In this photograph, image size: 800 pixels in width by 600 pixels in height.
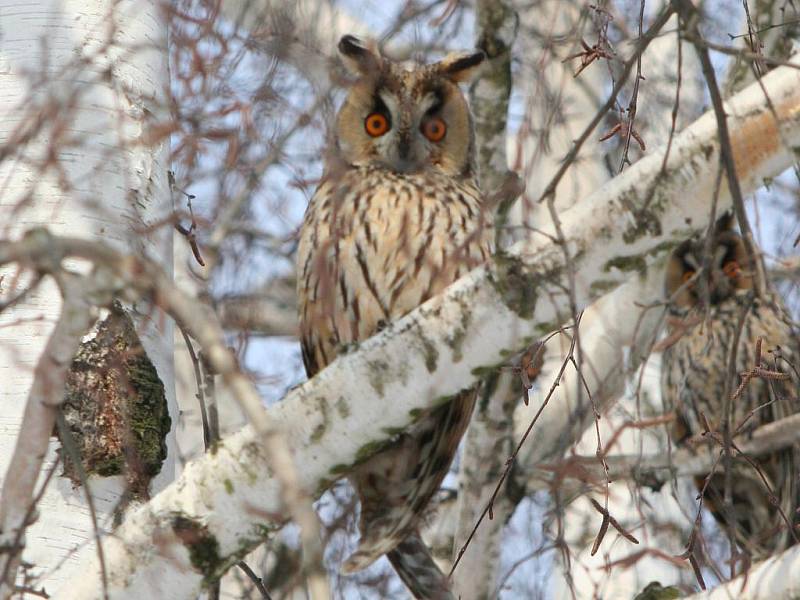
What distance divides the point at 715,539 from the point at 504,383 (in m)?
1.80

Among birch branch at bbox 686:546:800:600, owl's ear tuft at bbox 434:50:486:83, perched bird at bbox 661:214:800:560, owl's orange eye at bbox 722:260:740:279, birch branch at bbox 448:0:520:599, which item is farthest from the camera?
owl's orange eye at bbox 722:260:740:279

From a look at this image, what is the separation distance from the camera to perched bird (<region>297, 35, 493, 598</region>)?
2.46 meters

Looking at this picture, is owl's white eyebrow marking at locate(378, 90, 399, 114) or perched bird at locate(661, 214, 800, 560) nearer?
owl's white eyebrow marking at locate(378, 90, 399, 114)

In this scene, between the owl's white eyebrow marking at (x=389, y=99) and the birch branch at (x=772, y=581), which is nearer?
the birch branch at (x=772, y=581)

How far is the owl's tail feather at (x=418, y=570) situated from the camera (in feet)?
7.94

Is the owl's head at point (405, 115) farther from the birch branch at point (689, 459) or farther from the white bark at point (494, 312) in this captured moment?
the white bark at point (494, 312)

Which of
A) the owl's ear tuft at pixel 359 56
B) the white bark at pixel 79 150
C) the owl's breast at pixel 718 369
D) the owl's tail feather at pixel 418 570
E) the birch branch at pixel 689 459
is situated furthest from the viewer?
the owl's breast at pixel 718 369

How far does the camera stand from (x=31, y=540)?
5.84ft

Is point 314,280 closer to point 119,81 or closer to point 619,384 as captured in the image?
point 119,81

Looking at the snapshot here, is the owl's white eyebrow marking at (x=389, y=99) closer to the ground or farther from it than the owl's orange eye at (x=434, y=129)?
farther from it

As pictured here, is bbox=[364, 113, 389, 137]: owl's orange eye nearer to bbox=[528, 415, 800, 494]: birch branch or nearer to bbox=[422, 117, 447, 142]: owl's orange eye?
bbox=[422, 117, 447, 142]: owl's orange eye

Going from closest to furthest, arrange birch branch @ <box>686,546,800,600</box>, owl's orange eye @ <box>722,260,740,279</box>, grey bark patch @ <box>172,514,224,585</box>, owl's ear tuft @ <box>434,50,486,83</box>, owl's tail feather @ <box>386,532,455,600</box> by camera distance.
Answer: grey bark patch @ <box>172,514,224,585</box>, birch branch @ <box>686,546,800,600</box>, owl's tail feather @ <box>386,532,455,600</box>, owl's ear tuft @ <box>434,50,486,83</box>, owl's orange eye @ <box>722,260,740,279</box>

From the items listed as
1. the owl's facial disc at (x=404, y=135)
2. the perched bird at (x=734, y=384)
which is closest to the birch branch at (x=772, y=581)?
the owl's facial disc at (x=404, y=135)

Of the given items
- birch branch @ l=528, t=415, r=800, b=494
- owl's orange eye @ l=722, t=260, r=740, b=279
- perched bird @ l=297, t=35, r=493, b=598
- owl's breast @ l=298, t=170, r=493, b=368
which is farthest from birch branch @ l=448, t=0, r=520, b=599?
owl's orange eye @ l=722, t=260, r=740, b=279
